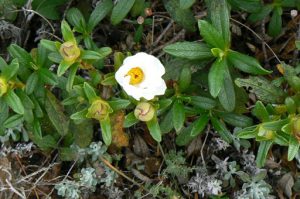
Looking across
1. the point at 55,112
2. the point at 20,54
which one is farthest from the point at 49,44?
the point at 55,112

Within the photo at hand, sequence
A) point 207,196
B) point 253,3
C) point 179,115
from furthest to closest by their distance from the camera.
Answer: point 207,196 < point 253,3 < point 179,115

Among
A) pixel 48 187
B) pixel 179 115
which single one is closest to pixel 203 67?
pixel 179 115

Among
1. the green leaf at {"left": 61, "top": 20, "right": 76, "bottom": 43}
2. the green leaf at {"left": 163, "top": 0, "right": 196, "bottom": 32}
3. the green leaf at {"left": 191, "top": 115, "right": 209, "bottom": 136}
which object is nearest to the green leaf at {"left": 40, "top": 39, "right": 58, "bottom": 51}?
the green leaf at {"left": 61, "top": 20, "right": 76, "bottom": 43}

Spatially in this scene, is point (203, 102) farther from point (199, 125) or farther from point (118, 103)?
point (118, 103)

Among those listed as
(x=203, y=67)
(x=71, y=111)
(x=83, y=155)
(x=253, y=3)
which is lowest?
(x=83, y=155)

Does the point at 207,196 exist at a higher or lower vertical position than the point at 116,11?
lower

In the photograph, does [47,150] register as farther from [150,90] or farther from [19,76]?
[150,90]

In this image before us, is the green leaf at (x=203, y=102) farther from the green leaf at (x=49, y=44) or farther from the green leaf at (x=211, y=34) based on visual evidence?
the green leaf at (x=49, y=44)

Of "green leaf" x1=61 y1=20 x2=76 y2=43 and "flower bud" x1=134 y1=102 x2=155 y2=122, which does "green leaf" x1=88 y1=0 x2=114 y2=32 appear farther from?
"flower bud" x1=134 y1=102 x2=155 y2=122
